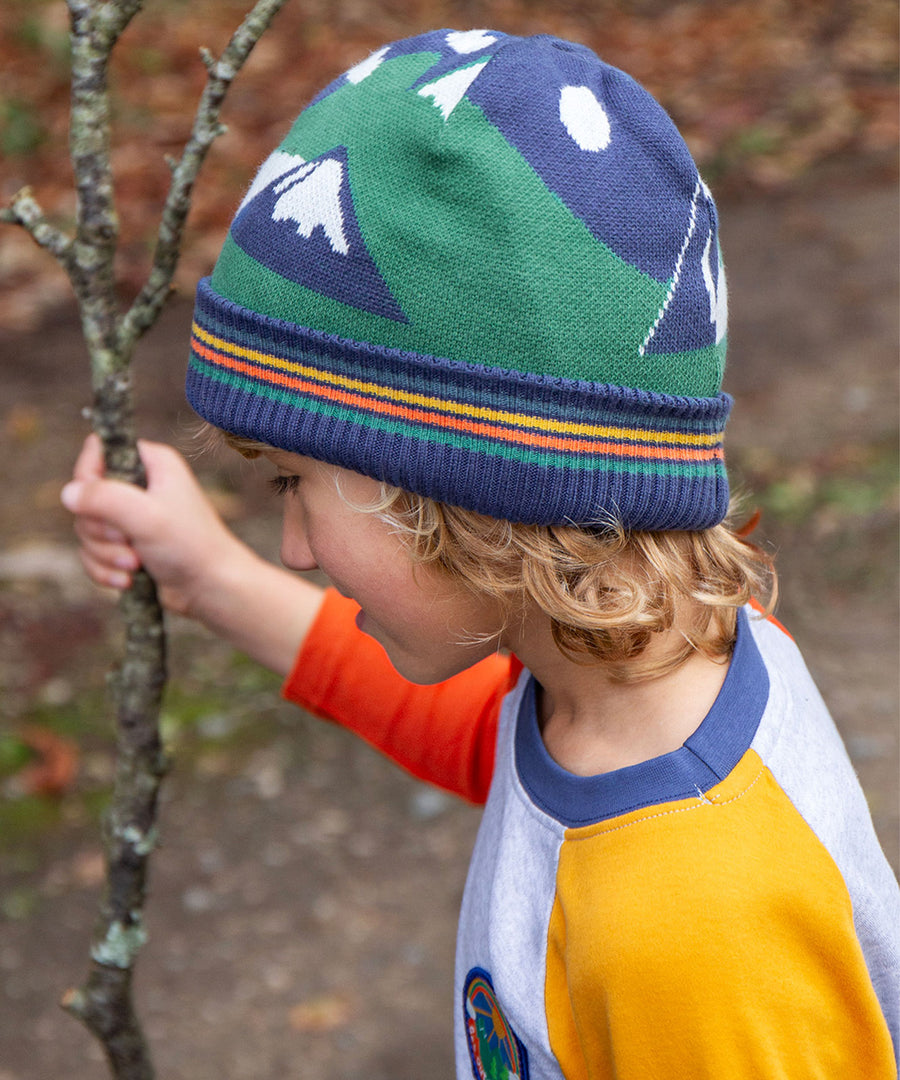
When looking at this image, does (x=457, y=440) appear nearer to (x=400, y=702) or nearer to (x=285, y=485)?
(x=285, y=485)

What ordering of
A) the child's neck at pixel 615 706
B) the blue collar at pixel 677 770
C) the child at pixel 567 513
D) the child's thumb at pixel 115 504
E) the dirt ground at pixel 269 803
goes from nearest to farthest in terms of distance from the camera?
the child at pixel 567 513, the blue collar at pixel 677 770, the child's neck at pixel 615 706, the child's thumb at pixel 115 504, the dirt ground at pixel 269 803

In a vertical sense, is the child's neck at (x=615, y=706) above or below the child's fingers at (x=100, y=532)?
above

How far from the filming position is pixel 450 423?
1423 millimetres

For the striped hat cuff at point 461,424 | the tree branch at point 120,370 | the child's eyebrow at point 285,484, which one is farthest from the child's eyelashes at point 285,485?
the tree branch at point 120,370

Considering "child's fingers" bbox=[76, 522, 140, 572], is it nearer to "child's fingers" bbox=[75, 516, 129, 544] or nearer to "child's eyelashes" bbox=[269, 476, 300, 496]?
"child's fingers" bbox=[75, 516, 129, 544]

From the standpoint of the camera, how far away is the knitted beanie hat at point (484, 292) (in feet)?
4.56

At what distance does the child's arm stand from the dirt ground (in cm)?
127

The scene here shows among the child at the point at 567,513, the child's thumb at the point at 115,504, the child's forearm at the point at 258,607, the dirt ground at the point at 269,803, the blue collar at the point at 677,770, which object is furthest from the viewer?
the dirt ground at the point at 269,803

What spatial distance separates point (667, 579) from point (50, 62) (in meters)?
9.12

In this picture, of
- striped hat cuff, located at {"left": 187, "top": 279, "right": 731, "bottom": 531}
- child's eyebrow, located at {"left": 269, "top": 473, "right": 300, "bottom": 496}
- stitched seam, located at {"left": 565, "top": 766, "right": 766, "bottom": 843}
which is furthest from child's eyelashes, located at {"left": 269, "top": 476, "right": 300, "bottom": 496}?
stitched seam, located at {"left": 565, "top": 766, "right": 766, "bottom": 843}

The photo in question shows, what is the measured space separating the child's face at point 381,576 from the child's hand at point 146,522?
14.5 inches

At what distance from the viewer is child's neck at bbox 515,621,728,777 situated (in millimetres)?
1586

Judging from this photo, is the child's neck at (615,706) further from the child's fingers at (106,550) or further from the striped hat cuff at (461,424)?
the child's fingers at (106,550)

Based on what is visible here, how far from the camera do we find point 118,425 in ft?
6.02
